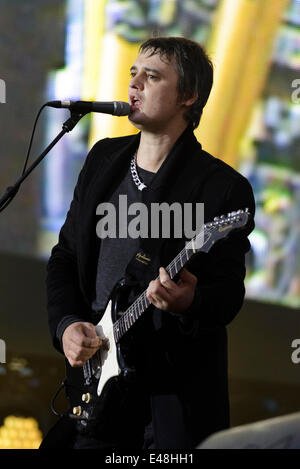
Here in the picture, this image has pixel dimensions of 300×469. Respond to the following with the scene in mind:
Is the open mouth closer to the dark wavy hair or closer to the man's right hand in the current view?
the dark wavy hair

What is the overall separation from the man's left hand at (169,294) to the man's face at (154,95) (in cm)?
53

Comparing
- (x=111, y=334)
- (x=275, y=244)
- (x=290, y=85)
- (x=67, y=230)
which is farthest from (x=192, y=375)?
(x=290, y=85)

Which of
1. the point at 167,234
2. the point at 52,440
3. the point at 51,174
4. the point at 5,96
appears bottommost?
the point at 52,440

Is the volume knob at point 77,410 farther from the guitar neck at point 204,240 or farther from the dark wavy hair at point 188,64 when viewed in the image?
the dark wavy hair at point 188,64

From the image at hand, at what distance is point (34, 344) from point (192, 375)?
2019 mm

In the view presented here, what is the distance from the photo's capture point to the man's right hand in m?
2.11

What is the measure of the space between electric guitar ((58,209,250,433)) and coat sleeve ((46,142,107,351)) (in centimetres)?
10

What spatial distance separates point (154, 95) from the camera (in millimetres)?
2213

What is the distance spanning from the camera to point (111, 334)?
2.12m

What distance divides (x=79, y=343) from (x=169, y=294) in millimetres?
392

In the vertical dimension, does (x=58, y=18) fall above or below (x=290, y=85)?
above

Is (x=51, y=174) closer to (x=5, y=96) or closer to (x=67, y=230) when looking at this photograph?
(x=5, y=96)

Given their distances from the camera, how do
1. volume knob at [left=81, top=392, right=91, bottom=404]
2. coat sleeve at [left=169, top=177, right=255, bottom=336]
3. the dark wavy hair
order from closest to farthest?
coat sleeve at [left=169, top=177, right=255, bottom=336] < volume knob at [left=81, top=392, right=91, bottom=404] < the dark wavy hair

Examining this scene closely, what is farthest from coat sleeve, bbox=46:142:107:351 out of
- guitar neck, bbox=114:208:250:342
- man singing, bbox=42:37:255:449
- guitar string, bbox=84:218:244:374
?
guitar neck, bbox=114:208:250:342
